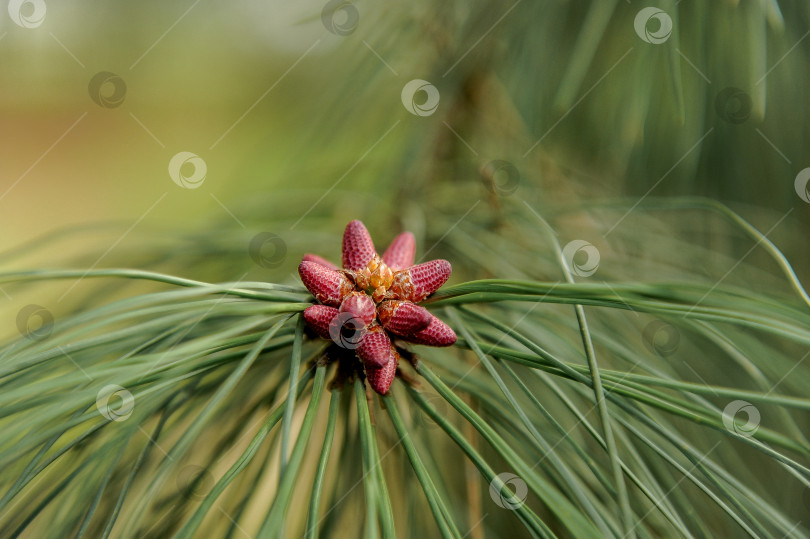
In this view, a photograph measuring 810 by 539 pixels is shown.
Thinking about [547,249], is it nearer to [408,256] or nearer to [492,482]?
[408,256]

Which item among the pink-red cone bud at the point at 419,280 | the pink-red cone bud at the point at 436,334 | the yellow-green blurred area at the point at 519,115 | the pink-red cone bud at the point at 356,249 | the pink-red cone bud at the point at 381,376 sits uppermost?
the yellow-green blurred area at the point at 519,115

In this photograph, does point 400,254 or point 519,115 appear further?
point 519,115

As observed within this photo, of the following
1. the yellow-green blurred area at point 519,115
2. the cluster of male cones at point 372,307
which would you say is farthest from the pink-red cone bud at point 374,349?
the yellow-green blurred area at point 519,115

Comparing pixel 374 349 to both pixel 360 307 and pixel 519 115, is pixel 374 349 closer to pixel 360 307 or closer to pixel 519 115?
pixel 360 307

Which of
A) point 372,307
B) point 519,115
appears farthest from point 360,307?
point 519,115

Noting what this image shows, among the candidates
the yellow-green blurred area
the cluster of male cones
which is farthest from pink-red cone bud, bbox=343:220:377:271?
the yellow-green blurred area

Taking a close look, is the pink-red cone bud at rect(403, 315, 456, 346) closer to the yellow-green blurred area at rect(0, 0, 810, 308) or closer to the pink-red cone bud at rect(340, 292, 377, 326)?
the pink-red cone bud at rect(340, 292, 377, 326)

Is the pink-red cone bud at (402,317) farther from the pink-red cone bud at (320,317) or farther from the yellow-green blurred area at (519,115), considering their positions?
the yellow-green blurred area at (519,115)
